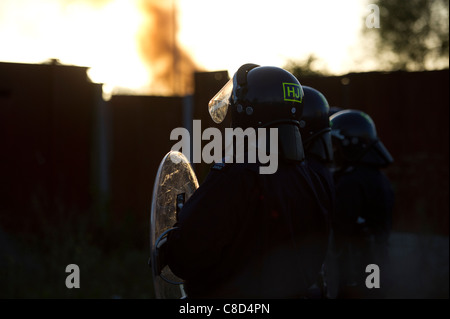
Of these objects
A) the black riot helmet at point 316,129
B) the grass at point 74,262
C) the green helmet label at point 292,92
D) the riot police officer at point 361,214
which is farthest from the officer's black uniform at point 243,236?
the grass at point 74,262

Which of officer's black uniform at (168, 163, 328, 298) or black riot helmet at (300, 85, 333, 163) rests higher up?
black riot helmet at (300, 85, 333, 163)

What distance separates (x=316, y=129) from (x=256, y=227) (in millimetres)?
1909

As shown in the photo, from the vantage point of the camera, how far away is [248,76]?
105 inches

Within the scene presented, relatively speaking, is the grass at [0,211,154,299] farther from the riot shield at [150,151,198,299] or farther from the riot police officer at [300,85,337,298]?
the riot shield at [150,151,198,299]

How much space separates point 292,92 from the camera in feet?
8.58

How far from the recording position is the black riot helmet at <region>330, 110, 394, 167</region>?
4.51m

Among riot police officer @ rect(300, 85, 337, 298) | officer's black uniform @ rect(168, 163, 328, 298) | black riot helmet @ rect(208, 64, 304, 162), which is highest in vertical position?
riot police officer @ rect(300, 85, 337, 298)

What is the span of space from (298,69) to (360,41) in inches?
633

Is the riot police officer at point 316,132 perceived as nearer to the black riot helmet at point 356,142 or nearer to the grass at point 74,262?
the black riot helmet at point 356,142

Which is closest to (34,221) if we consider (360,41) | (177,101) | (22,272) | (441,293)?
(22,272)

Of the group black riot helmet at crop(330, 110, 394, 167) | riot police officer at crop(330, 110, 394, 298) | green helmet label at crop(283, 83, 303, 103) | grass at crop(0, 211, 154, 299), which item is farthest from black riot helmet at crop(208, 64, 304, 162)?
grass at crop(0, 211, 154, 299)

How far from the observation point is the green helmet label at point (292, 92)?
259 centimetres

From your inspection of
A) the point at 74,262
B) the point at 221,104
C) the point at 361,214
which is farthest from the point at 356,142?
the point at 74,262

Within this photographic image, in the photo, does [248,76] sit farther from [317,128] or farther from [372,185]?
[372,185]
